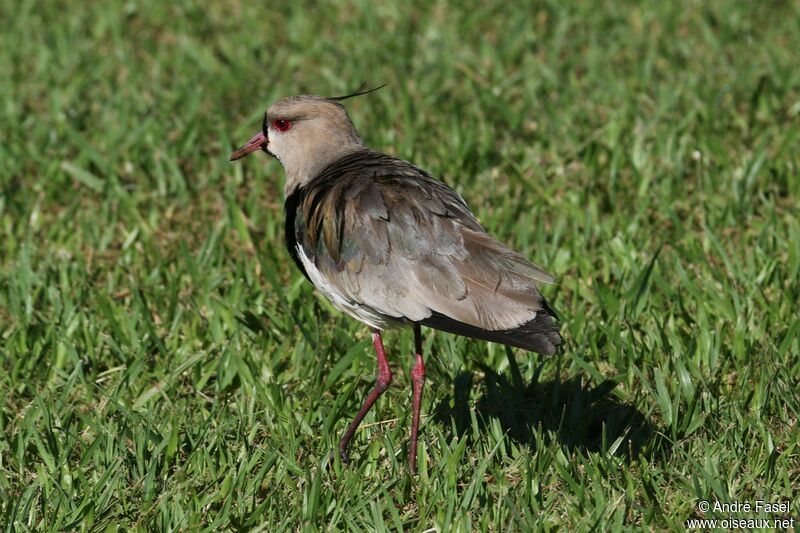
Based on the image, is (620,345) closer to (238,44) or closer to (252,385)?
(252,385)

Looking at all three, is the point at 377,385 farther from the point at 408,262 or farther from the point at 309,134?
the point at 309,134

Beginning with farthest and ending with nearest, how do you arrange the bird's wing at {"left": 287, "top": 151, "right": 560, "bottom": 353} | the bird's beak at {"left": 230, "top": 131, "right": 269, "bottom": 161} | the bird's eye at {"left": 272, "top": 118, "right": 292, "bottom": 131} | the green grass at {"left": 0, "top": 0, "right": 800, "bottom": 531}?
1. the bird's beak at {"left": 230, "top": 131, "right": 269, "bottom": 161}
2. the bird's eye at {"left": 272, "top": 118, "right": 292, "bottom": 131}
3. the green grass at {"left": 0, "top": 0, "right": 800, "bottom": 531}
4. the bird's wing at {"left": 287, "top": 151, "right": 560, "bottom": 353}

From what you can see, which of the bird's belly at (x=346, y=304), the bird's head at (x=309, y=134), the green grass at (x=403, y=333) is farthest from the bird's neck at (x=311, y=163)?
the green grass at (x=403, y=333)

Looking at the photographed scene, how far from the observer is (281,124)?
5207 mm

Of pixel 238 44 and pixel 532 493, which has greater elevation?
pixel 238 44

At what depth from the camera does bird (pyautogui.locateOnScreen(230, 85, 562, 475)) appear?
409 cm

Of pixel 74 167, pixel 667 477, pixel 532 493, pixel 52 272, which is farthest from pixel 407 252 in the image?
pixel 74 167

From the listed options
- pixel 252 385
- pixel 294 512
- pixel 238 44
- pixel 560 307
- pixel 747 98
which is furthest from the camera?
pixel 238 44

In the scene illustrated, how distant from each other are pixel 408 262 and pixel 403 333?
119 centimetres

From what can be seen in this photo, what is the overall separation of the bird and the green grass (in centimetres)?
45

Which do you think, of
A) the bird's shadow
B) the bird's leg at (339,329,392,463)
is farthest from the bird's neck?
the bird's shadow

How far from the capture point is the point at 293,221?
15.6 feet

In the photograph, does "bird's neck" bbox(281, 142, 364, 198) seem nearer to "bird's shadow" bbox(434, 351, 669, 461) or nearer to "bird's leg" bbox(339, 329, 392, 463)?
"bird's leg" bbox(339, 329, 392, 463)

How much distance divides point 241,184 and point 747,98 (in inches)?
133
